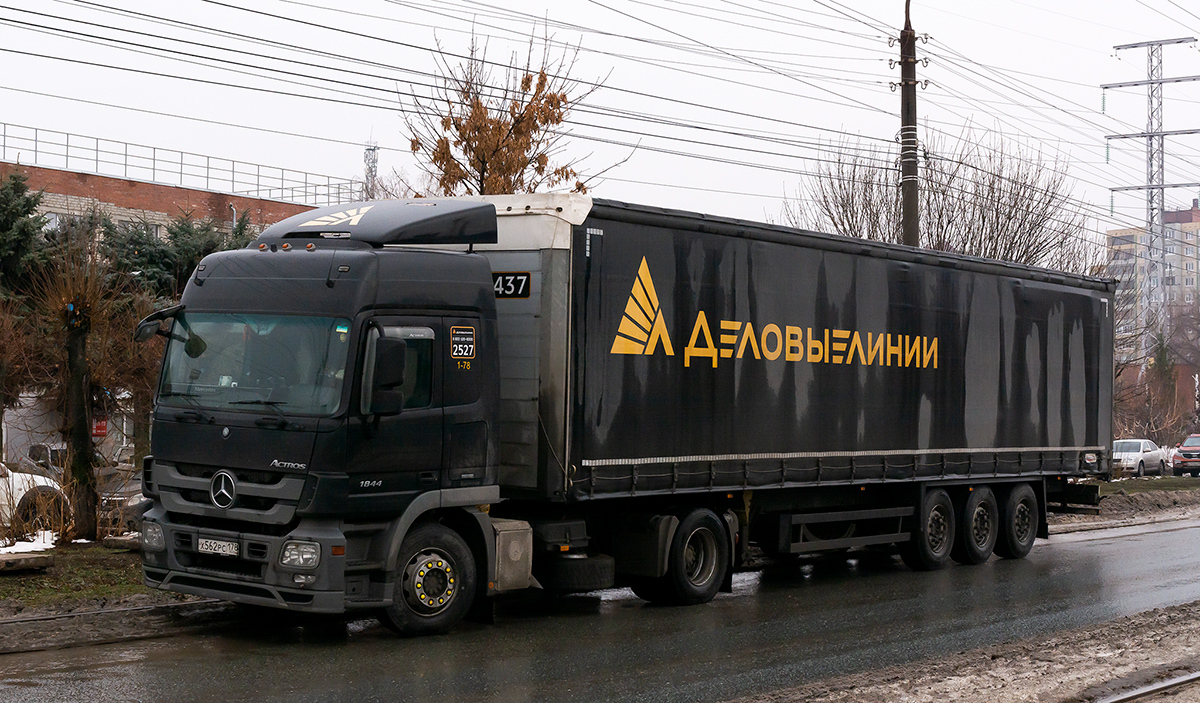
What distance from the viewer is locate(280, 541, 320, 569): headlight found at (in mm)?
8750

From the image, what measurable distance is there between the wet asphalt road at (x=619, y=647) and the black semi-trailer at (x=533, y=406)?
0.43m

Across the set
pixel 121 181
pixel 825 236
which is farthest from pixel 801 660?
pixel 121 181

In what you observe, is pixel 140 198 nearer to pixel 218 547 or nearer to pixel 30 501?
pixel 30 501

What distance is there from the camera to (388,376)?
29.3ft

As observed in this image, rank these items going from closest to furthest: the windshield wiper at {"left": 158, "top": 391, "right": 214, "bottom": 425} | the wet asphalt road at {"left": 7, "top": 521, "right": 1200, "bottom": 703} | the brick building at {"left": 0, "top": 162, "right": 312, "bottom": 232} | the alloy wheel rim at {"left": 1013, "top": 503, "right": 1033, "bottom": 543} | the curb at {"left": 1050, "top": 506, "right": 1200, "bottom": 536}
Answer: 1. the wet asphalt road at {"left": 7, "top": 521, "right": 1200, "bottom": 703}
2. the windshield wiper at {"left": 158, "top": 391, "right": 214, "bottom": 425}
3. the alloy wheel rim at {"left": 1013, "top": 503, "right": 1033, "bottom": 543}
4. the curb at {"left": 1050, "top": 506, "right": 1200, "bottom": 536}
5. the brick building at {"left": 0, "top": 162, "right": 312, "bottom": 232}

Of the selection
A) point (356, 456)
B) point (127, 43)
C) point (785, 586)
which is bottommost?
point (785, 586)

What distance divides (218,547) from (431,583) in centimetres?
161

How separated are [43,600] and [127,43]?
29.1ft

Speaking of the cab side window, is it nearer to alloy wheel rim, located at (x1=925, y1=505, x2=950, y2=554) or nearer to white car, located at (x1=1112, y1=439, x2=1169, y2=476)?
alloy wheel rim, located at (x1=925, y1=505, x2=950, y2=554)

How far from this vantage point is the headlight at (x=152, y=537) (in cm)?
938

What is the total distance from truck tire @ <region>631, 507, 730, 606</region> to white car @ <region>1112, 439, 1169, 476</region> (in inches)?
1245

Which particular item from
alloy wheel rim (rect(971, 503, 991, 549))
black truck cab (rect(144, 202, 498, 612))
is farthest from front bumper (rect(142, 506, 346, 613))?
alloy wheel rim (rect(971, 503, 991, 549))

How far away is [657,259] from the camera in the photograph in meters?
11.1

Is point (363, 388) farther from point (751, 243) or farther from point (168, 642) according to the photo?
point (751, 243)
